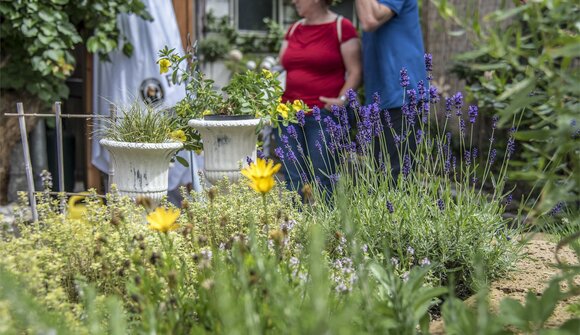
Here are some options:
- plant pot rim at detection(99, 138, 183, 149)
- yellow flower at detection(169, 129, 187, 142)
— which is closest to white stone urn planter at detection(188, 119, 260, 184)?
yellow flower at detection(169, 129, 187, 142)

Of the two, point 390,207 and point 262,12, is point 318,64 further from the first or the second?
point 262,12

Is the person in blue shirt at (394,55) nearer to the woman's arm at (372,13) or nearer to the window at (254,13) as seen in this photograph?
the woman's arm at (372,13)

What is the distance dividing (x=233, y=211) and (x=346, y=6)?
679 cm

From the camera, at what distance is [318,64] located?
4.36 meters

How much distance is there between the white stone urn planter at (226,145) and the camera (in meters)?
3.60

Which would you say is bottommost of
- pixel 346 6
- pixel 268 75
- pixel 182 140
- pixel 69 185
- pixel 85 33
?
pixel 69 185

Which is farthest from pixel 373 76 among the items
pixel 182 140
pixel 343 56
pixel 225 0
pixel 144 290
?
pixel 225 0

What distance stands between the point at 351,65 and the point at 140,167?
56.5 inches

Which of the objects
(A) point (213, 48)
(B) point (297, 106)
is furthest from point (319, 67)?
(A) point (213, 48)

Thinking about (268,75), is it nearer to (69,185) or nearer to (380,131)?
(380,131)

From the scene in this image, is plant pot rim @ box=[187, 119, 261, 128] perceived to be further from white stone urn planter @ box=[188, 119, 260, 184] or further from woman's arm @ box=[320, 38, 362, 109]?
woman's arm @ box=[320, 38, 362, 109]

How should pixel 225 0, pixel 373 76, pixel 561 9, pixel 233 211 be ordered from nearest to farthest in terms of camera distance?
pixel 561 9 < pixel 233 211 < pixel 373 76 < pixel 225 0

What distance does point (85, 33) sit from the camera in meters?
→ 5.70

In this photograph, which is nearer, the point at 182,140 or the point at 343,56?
the point at 182,140
